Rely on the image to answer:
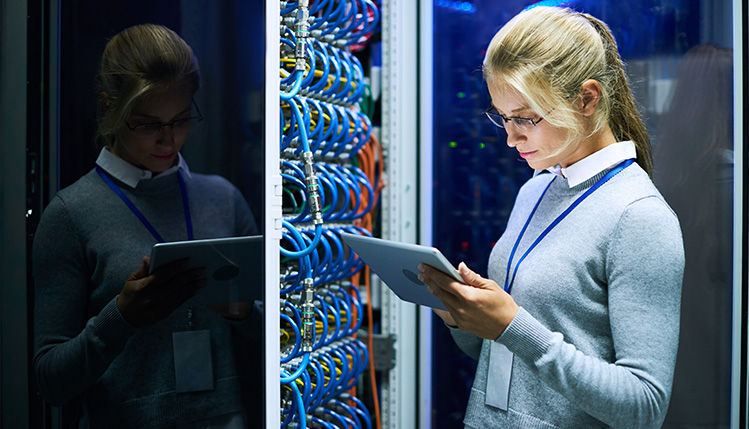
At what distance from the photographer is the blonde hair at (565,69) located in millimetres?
1233

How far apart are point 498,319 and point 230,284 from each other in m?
0.51

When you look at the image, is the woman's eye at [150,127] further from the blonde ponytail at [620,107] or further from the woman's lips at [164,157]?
the blonde ponytail at [620,107]

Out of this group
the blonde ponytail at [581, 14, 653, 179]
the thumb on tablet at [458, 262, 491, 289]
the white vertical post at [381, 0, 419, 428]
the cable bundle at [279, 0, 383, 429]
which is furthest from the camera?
the white vertical post at [381, 0, 419, 428]

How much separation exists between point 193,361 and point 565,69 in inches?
36.4

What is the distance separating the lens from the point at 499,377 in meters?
1.31

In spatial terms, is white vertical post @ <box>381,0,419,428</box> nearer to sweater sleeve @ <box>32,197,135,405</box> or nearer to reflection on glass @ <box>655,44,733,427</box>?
reflection on glass @ <box>655,44,733,427</box>

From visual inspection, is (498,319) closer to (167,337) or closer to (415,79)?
(167,337)

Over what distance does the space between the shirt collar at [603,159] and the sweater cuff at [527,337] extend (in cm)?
35

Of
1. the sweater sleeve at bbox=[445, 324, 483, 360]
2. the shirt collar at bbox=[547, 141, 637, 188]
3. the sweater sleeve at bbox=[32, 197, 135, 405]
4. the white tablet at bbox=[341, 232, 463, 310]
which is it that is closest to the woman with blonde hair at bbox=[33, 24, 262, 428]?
the sweater sleeve at bbox=[32, 197, 135, 405]

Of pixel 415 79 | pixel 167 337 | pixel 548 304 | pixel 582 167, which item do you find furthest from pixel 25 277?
pixel 415 79

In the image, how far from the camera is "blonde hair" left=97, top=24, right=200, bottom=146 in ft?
3.11

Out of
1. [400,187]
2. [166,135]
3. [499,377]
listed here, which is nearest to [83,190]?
[166,135]

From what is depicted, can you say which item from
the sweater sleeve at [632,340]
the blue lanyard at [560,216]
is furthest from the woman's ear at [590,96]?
the sweater sleeve at [632,340]

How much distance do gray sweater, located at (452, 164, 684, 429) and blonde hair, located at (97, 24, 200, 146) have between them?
0.76 m
